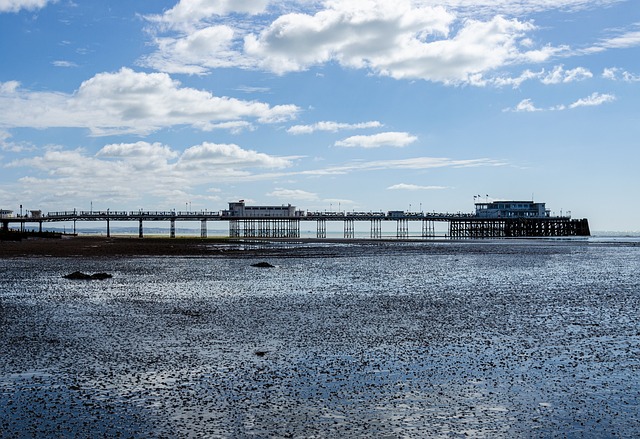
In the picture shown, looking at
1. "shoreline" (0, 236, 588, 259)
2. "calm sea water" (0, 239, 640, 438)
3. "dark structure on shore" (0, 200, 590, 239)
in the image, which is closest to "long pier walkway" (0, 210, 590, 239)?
"dark structure on shore" (0, 200, 590, 239)

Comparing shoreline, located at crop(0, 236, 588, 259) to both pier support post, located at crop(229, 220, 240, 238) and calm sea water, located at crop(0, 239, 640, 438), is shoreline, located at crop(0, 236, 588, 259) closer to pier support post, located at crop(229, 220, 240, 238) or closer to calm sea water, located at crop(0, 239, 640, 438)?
calm sea water, located at crop(0, 239, 640, 438)

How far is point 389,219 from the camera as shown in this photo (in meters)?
173

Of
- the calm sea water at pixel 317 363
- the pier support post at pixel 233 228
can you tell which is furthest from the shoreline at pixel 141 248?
the pier support post at pixel 233 228

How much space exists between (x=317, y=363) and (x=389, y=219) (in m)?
161

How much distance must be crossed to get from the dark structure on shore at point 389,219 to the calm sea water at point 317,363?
13329 cm

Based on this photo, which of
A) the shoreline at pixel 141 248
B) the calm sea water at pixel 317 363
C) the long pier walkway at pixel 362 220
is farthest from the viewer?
the long pier walkway at pixel 362 220

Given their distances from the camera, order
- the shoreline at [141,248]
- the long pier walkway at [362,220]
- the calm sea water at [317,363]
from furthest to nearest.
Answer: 1. the long pier walkway at [362,220]
2. the shoreline at [141,248]
3. the calm sea water at [317,363]

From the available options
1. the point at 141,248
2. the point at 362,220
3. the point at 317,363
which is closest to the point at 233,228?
the point at 362,220

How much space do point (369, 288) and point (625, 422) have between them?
65.3 ft

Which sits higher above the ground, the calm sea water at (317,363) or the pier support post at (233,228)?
the pier support post at (233,228)

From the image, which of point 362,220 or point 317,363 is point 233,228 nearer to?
point 362,220

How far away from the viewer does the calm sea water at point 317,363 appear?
9406mm

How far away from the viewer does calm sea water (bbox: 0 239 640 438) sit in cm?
941

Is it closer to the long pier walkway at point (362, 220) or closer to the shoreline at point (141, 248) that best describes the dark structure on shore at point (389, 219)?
the long pier walkway at point (362, 220)
